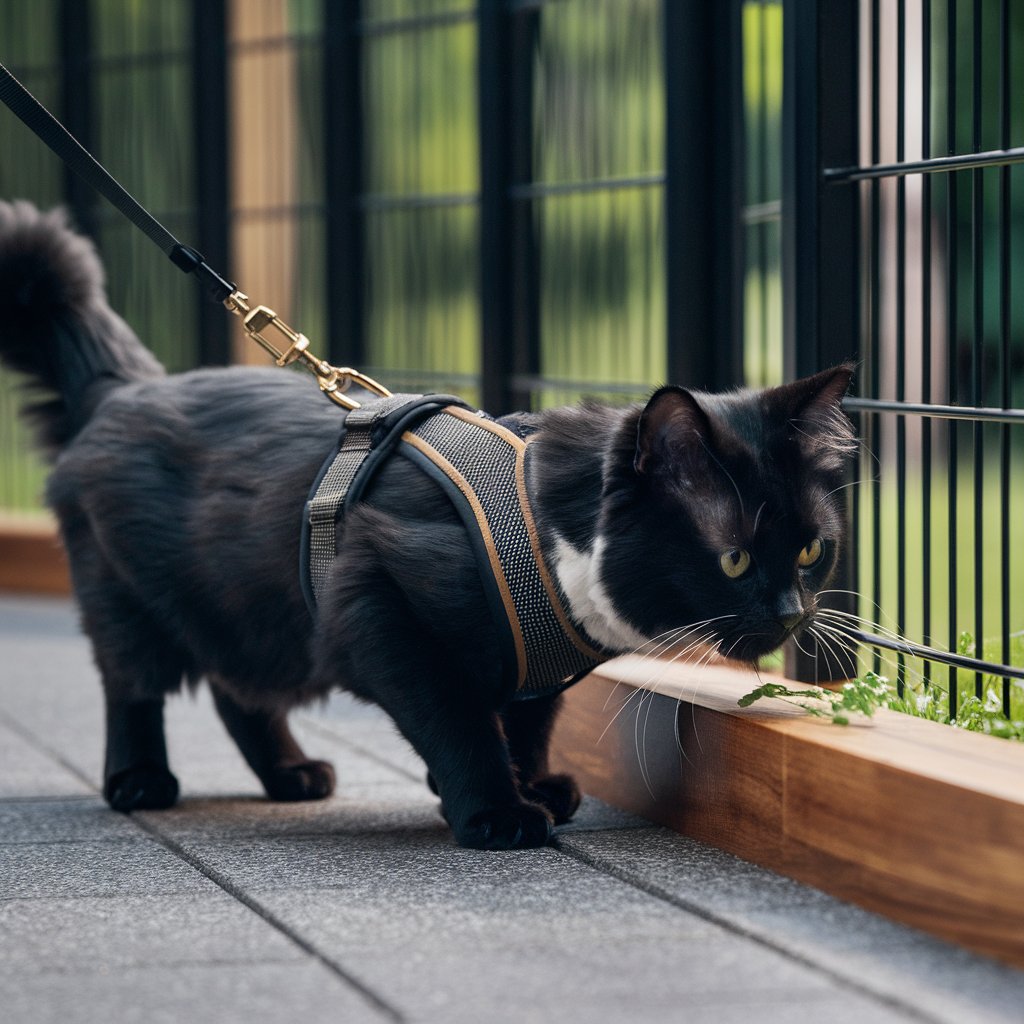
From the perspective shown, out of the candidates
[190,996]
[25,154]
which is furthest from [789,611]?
[25,154]

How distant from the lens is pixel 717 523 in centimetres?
257

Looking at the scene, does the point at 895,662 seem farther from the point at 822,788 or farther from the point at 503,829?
the point at 503,829

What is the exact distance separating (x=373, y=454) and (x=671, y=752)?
746 mm

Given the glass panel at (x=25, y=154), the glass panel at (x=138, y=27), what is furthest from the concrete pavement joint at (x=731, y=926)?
the glass panel at (x=138, y=27)

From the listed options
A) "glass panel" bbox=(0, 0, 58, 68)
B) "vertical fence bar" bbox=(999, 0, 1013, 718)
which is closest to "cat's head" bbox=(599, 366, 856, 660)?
"vertical fence bar" bbox=(999, 0, 1013, 718)

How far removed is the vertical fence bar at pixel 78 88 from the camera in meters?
7.49

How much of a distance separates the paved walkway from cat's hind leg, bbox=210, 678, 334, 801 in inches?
2.3

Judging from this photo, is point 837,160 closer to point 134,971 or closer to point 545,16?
point 134,971

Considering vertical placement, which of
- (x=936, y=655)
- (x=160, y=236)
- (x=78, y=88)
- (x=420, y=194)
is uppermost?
(x=78, y=88)

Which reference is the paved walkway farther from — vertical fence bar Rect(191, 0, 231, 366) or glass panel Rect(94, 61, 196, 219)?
glass panel Rect(94, 61, 196, 219)

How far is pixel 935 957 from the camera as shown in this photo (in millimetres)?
2143

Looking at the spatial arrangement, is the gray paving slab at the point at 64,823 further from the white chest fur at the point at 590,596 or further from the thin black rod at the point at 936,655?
the thin black rod at the point at 936,655

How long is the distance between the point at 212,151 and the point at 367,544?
15.1ft

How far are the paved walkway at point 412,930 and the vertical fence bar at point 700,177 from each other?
4.94 ft
